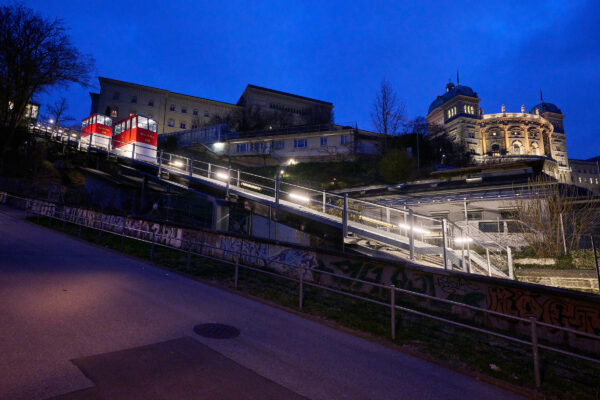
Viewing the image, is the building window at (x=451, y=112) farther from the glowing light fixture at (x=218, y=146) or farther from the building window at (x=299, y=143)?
the glowing light fixture at (x=218, y=146)

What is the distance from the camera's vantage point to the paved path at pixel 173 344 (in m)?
3.67

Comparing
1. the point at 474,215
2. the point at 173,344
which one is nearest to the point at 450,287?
the point at 173,344

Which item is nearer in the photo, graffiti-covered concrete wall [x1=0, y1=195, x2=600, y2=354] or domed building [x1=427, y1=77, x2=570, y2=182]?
graffiti-covered concrete wall [x1=0, y1=195, x2=600, y2=354]

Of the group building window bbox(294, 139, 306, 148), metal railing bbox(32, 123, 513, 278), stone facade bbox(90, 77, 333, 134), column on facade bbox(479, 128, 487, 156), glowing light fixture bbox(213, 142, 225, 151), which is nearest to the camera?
metal railing bbox(32, 123, 513, 278)

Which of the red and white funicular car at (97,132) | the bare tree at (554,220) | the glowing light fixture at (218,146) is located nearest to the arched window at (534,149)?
the glowing light fixture at (218,146)

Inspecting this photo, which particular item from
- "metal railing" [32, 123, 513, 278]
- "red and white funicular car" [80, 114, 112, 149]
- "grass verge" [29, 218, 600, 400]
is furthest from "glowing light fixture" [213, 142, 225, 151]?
"grass verge" [29, 218, 600, 400]

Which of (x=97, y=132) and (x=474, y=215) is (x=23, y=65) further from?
(x=474, y=215)

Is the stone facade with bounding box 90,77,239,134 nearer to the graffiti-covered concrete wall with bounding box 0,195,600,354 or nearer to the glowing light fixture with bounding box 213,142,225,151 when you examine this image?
the glowing light fixture with bounding box 213,142,225,151

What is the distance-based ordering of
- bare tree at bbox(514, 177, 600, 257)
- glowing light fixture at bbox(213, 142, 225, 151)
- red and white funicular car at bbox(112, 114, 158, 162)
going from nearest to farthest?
bare tree at bbox(514, 177, 600, 257)
red and white funicular car at bbox(112, 114, 158, 162)
glowing light fixture at bbox(213, 142, 225, 151)

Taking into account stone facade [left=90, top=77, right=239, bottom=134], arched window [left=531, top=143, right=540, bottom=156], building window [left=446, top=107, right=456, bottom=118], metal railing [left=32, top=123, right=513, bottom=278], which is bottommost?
metal railing [left=32, top=123, right=513, bottom=278]

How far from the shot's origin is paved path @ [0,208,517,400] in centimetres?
367

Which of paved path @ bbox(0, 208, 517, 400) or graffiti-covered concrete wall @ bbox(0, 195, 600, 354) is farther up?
graffiti-covered concrete wall @ bbox(0, 195, 600, 354)

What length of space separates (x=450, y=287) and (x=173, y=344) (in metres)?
6.04

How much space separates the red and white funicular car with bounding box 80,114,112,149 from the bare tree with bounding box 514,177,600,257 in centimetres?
2983
